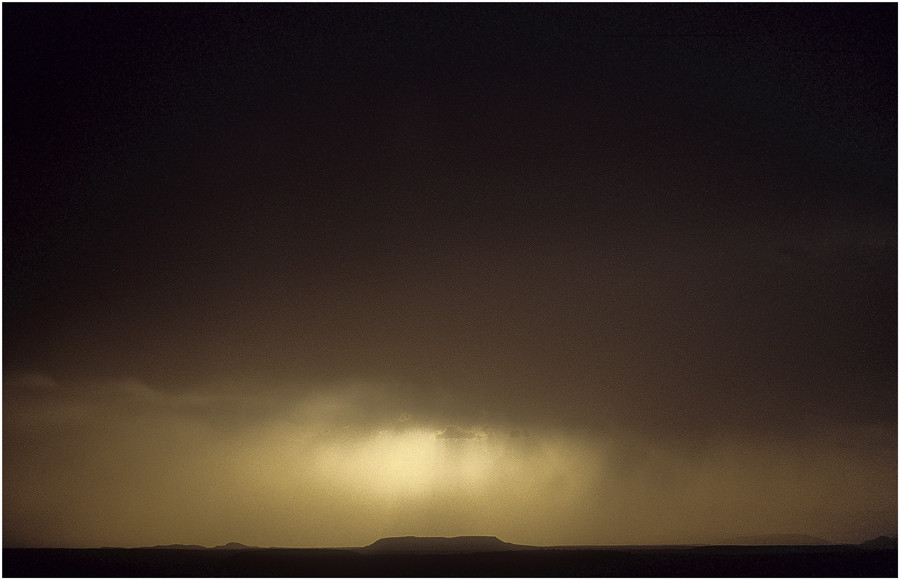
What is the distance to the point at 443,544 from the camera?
1120cm

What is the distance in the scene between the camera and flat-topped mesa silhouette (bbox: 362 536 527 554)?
11.0 m

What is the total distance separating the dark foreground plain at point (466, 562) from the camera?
944 cm

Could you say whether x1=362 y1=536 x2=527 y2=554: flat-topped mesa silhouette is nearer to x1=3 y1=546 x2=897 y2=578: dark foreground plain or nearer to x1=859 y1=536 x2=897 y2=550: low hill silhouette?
x1=3 y1=546 x2=897 y2=578: dark foreground plain

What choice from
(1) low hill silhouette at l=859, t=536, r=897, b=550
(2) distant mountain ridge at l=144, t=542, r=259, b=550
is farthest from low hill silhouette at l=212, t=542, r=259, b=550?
(1) low hill silhouette at l=859, t=536, r=897, b=550

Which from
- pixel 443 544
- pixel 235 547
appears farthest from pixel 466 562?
pixel 235 547

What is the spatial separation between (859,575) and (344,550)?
654 centimetres

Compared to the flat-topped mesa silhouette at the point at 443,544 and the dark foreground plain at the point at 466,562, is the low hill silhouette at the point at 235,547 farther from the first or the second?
the flat-topped mesa silhouette at the point at 443,544

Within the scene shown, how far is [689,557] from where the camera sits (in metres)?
10.3

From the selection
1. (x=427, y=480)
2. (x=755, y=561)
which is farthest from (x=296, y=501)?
(x=755, y=561)

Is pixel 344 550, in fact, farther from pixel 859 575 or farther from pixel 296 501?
pixel 859 575

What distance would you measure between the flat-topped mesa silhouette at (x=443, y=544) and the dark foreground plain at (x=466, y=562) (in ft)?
0.83

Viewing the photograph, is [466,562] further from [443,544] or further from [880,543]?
[880,543]

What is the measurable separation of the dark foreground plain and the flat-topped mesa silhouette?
253 mm

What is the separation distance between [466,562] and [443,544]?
1.10 meters
